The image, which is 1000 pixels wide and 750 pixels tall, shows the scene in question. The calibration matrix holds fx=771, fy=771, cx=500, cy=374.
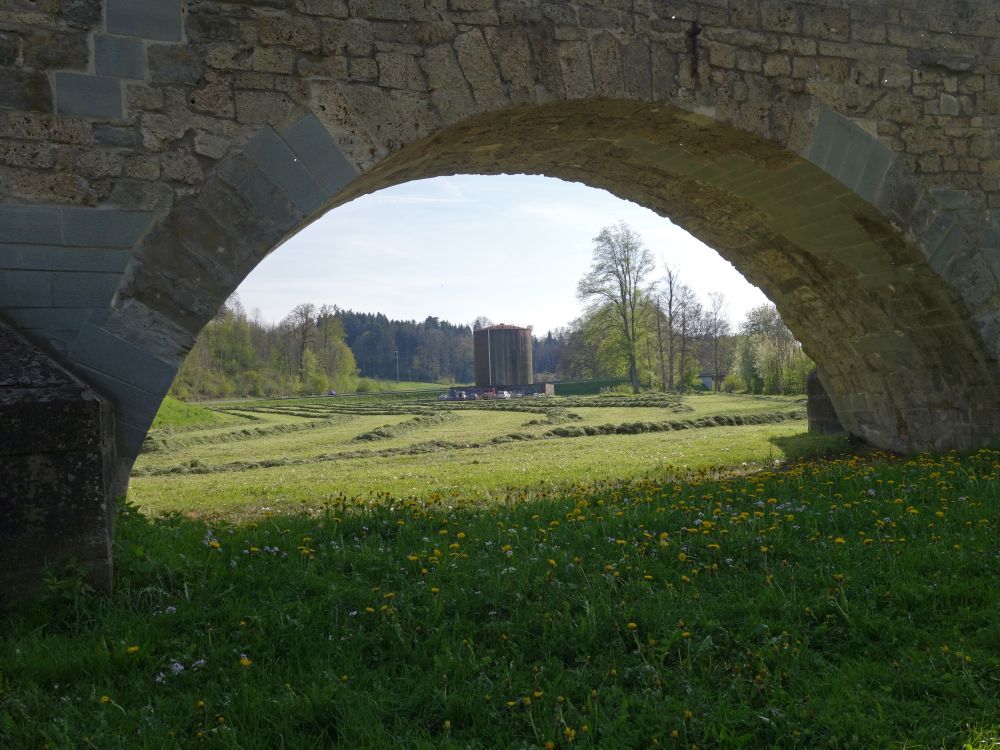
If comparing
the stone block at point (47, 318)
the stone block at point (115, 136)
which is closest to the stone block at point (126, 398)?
the stone block at point (47, 318)

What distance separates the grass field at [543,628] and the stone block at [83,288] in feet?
4.46

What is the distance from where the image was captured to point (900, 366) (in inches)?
320

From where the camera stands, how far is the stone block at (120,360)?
4.63 m

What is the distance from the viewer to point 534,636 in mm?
3473

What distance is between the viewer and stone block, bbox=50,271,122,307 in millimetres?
4594

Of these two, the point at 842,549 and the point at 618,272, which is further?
the point at 618,272

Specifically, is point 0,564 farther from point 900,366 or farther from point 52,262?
point 900,366

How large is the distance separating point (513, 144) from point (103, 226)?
337 cm

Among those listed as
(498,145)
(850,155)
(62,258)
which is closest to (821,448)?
(850,155)

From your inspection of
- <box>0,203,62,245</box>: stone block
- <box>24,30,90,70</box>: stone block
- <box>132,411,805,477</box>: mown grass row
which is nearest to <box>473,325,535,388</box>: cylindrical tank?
<box>132,411,805,477</box>: mown grass row

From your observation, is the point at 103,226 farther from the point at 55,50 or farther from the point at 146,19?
the point at 146,19

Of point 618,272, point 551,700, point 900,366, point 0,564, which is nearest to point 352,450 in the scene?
point 900,366

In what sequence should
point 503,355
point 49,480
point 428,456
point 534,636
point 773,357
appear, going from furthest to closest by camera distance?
1. point 503,355
2. point 773,357
3. point 428,456
4. point 49,480
5. point 534,636

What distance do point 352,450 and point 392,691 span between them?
12.0 m
